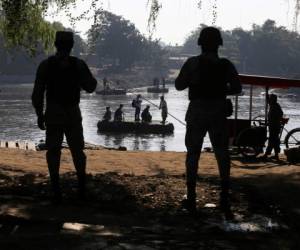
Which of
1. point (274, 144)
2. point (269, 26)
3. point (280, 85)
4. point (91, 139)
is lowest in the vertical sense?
point (91, 139)

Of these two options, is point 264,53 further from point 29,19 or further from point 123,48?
point 29,19

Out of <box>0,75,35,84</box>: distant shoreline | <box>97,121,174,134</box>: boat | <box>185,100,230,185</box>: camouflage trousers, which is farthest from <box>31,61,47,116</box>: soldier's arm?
<box>0,75,35,84</box>: distant shoreline

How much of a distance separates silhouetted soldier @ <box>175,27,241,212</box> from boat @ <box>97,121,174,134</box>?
33.3 m

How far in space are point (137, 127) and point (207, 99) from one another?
33.6 m

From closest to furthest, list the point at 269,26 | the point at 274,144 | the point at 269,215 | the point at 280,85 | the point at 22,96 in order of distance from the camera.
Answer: the point at 269,215 < the point at 274,144 < the point at 280,85 < the point at 22,96 < the point at 269,26

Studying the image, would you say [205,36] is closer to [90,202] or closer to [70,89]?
[70,89]

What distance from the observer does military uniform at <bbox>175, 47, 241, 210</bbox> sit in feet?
15.7

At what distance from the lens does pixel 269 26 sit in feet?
510

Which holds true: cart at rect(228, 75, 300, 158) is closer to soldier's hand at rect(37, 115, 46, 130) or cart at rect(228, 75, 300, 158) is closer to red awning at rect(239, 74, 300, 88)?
red awning at rect(239, 74, 300, 88)

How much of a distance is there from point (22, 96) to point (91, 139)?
145ft

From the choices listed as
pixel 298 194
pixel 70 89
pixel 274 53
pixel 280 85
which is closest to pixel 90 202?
pixel 70 89

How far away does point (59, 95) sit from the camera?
16.3ft

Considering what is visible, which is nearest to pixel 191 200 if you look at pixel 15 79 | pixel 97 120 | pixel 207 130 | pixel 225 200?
pixel 225 200

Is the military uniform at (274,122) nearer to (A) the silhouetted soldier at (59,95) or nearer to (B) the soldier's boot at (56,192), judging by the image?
(A) the silhouetted soldier at (59,95)
